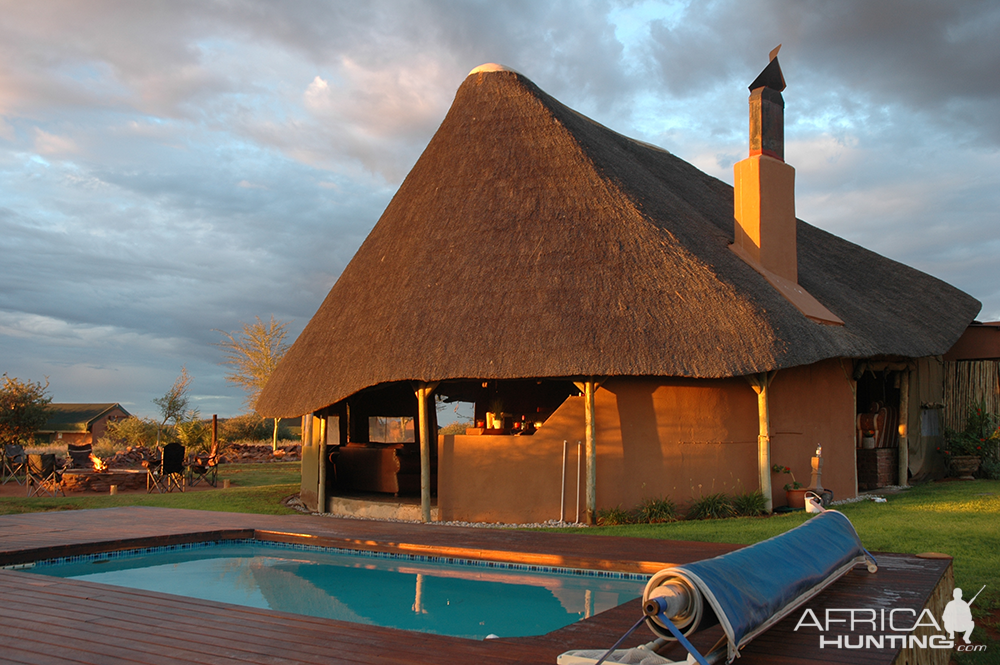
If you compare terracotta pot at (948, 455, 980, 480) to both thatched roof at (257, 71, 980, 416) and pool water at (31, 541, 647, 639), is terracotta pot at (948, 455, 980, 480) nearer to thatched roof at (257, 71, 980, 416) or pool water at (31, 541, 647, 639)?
thatched roof at (257, 71, 980, 416)

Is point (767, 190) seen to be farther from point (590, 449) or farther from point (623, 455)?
point (590, 449)

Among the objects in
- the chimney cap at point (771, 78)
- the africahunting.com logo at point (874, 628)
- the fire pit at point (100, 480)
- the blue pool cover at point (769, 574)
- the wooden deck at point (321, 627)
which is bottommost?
the fire pit at point (100, 480)

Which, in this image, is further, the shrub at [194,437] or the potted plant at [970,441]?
the shrub at [194,437]

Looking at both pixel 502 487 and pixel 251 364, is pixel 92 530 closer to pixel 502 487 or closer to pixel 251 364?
pixel 502 487

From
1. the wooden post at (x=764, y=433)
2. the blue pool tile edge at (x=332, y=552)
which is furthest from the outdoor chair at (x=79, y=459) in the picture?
the wooden post at (x=764, y=433)

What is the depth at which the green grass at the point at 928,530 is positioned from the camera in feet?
19.6

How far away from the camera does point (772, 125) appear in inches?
543

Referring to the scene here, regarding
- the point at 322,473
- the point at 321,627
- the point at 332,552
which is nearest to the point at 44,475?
the point at 322,473

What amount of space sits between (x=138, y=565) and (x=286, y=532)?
139cm

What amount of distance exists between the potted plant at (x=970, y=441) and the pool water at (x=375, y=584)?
14124 millimetres

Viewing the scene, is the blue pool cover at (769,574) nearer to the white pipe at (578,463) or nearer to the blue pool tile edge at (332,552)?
the blue pool tile edge at (332,552)

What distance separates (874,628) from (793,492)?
827cm

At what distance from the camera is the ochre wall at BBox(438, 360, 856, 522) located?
10.6 meters

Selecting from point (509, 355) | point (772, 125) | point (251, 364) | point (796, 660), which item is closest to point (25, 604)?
point (796, 660)
